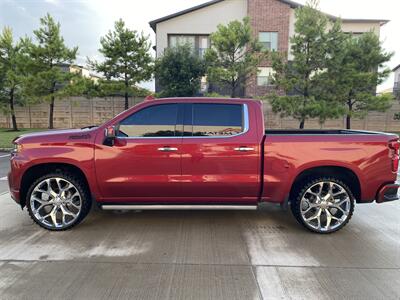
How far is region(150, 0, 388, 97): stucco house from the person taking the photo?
2338 cm

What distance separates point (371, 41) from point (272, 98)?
246 inches

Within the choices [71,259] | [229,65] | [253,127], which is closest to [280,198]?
[253,127]

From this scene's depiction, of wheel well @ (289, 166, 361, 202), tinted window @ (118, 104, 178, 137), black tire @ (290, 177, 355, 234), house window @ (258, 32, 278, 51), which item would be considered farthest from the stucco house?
tinted window @ (118, 104, 178, 137)

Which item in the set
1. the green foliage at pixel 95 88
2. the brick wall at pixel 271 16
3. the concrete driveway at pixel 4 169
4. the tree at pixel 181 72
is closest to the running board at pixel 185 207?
the concrete driveway at pixel 4 169

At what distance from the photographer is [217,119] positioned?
4152 millimetres

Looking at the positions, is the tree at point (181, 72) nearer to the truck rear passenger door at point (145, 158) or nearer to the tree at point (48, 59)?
the tree at point (48, 59)

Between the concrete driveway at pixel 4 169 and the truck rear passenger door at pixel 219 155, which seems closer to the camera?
the truck rear passenger door at pixel 219 155

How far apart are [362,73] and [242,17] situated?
11614mm

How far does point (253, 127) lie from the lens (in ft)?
13.4

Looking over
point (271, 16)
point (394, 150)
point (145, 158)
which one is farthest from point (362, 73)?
point (145, 158)

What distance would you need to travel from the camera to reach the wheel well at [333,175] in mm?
4199

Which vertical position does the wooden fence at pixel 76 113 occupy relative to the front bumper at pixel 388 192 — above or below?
above

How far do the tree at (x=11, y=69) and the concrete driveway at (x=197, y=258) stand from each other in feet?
55.9

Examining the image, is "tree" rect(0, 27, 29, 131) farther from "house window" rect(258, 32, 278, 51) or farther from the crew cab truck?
the crew cab truck
